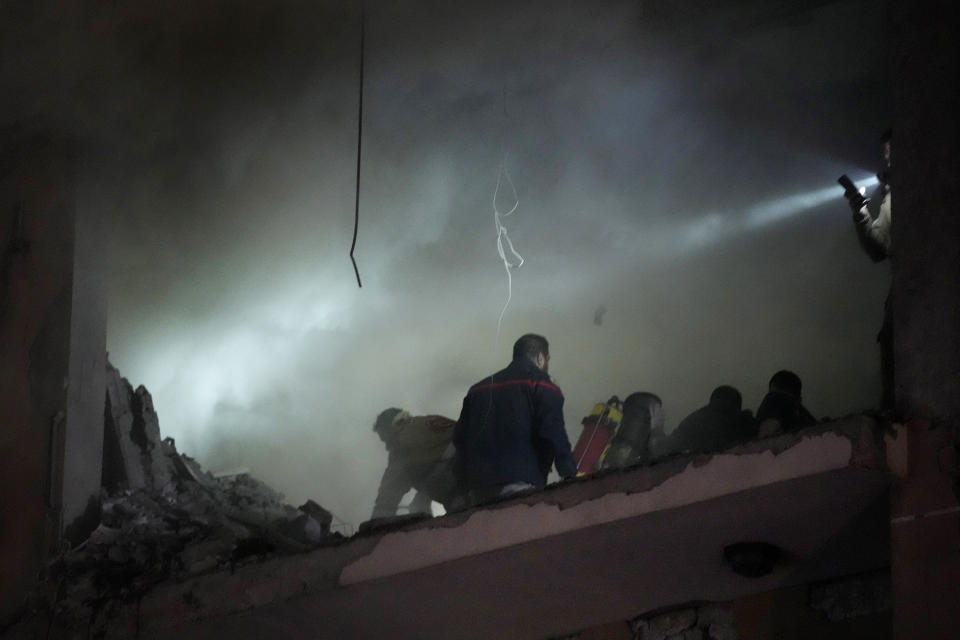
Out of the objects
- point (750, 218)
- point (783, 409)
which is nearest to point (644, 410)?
point (783, 409)

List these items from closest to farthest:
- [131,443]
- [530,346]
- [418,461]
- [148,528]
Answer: [148,528] → [530,346] → [131,443] → [418,461]

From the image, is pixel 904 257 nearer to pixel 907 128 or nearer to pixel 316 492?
pixel 907 128

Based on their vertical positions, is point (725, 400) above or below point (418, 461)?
above

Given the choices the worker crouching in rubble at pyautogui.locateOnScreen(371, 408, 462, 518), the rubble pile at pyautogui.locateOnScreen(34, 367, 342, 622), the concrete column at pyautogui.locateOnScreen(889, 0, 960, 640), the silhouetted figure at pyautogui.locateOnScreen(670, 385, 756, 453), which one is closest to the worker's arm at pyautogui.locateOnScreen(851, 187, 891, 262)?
the silhouetted figure at pyautogui.locateOnScreen(670, 385, 756, 453)

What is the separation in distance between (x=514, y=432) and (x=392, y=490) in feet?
5.13

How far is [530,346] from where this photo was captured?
702 centimetres

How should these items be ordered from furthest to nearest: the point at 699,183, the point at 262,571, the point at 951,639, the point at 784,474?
the point at 699,183, the point at 262,571, the point at 784,474, the point at 951,639

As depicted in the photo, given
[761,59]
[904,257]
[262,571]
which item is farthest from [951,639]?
[761,59]

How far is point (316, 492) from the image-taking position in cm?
1114

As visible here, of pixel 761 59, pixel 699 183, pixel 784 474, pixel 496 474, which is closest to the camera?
pixel 784 474

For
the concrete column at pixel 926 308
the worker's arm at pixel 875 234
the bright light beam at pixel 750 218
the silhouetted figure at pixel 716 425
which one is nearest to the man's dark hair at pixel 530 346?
the silhouetted figure at pixel 716 425

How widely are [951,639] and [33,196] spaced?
5.83 meters

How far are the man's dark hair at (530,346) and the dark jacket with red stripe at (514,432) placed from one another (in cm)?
27

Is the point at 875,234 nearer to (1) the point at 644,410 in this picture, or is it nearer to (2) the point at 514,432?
(1) the point at 644,410
